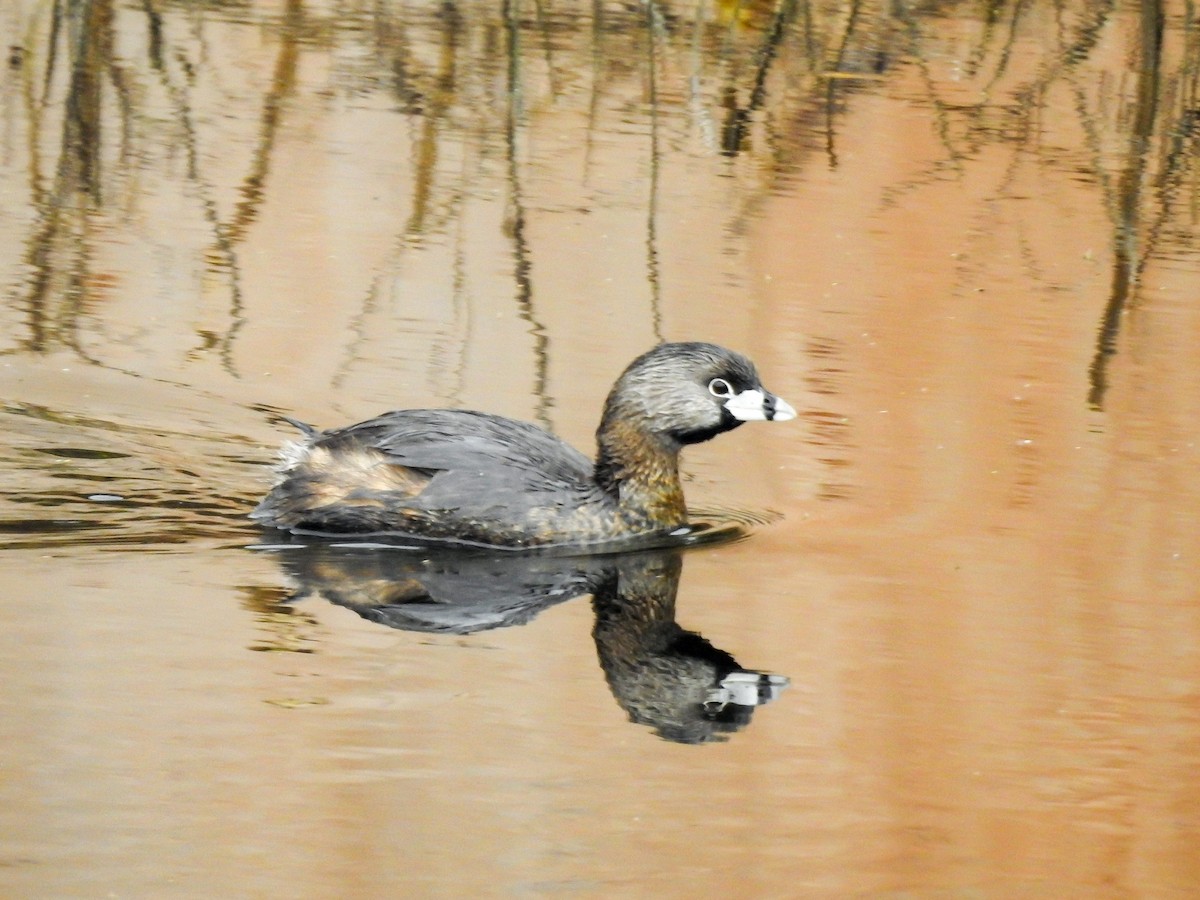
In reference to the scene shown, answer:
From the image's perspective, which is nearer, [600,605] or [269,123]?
[600,605]

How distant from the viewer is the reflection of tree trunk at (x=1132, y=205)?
806 cm

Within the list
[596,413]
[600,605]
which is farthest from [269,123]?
[600,605]

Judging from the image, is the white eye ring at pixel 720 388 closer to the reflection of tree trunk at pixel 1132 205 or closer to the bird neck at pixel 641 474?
the bird neck at pixel 641 474

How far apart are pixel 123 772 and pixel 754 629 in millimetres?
1798

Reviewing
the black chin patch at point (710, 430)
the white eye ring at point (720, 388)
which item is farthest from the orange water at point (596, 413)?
the white eye ring at point (720, 388)

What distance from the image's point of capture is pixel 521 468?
6.20 m

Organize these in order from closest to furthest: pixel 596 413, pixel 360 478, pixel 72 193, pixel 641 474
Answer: pixel 360 478 < pixel 641 474 < pixel 596 413 < pixel 72 193

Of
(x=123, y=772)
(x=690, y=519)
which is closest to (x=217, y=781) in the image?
(x=123, y=772)

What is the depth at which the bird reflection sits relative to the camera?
4840 millimetres

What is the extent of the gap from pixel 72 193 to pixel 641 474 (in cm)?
433

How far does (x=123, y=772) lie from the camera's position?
4.18m

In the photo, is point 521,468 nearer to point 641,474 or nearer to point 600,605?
point 641,474

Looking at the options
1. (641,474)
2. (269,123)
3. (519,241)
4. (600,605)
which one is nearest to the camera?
(600,605)

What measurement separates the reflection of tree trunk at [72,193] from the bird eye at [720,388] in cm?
254
